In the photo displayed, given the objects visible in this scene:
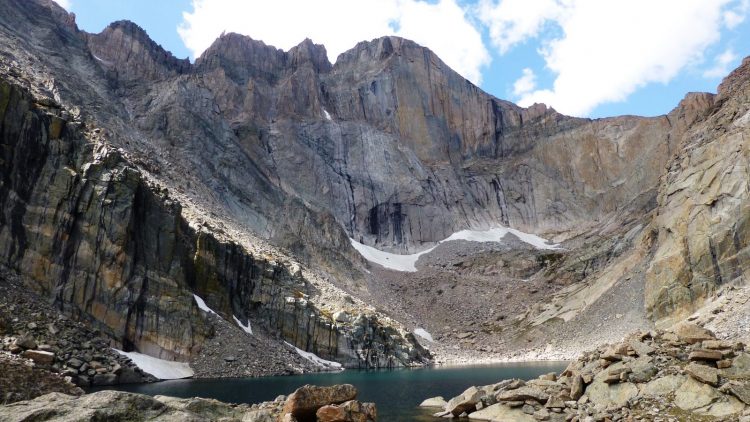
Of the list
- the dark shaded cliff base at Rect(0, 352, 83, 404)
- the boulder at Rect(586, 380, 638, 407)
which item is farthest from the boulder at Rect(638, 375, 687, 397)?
the dark shaded cliff base at Rect(0, 352, 83, 404)

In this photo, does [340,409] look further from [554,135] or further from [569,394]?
[554,135]

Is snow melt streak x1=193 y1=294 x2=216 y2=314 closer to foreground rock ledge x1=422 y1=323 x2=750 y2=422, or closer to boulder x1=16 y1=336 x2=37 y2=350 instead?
boulder x1=16 y1=336 x2=37 y2=350

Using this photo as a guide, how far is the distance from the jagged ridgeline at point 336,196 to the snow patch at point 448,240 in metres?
3.79

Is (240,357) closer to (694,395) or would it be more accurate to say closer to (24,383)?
(24,383)

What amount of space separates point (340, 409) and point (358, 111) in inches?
6049

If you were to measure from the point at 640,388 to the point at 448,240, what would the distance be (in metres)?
122

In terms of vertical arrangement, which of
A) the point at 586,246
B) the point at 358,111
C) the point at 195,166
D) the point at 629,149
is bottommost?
the point at 586,246

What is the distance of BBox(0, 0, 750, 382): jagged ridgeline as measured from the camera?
5381 cm

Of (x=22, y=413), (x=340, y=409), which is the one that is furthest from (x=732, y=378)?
(x=22, y=413)

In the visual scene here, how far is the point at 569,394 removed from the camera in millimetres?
26750

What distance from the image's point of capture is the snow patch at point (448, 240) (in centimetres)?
13050

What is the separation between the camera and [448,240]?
145500 millimetres

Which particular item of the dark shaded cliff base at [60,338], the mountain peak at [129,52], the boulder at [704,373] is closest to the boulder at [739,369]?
the boulder at [704,373]

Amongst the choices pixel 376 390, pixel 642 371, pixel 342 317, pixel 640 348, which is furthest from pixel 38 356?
pixel 342 317
